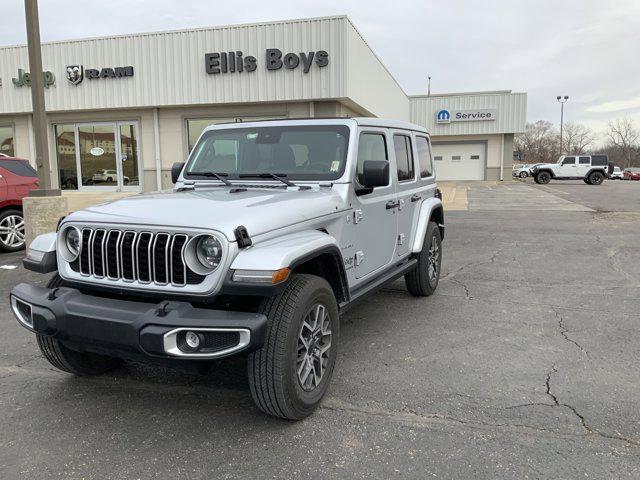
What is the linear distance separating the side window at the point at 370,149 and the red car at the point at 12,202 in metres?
7.13

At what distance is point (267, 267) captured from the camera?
2.87 meters

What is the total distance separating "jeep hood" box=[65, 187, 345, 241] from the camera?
307 cm

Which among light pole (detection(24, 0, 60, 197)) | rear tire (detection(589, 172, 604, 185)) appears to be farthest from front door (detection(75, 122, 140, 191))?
rear tire (detection(589, 172, 604, 185))

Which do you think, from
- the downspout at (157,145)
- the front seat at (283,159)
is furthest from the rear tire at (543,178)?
the front seat at (283,159)

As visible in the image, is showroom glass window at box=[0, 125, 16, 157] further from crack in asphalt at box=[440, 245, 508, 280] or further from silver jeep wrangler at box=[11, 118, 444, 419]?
silver jeep wrangler at box=[11, 118, 444, 419]

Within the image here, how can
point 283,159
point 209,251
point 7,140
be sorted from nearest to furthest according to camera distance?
1. point 209,251
2. point 283,159
3. point 7,140

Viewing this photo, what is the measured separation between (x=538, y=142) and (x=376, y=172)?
98.3 m

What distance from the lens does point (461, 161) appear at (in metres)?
39.4

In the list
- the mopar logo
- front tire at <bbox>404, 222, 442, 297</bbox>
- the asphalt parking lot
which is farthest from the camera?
the mopar logo

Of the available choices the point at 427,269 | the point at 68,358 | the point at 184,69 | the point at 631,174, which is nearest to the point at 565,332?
the point at 427,269

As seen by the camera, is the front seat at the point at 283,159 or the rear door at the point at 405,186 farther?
the rear door at the point at 405,186

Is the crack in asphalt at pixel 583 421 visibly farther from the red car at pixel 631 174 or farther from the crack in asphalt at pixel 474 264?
the red car at pixel 631 174

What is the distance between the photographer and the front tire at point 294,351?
3.01 meters

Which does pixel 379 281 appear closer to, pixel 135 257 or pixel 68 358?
pixel 135 257
